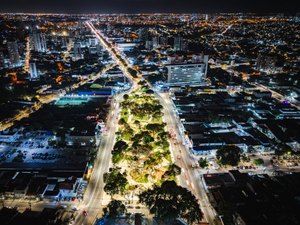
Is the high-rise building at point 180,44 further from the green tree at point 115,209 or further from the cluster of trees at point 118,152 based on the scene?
the green tree at point 115,209

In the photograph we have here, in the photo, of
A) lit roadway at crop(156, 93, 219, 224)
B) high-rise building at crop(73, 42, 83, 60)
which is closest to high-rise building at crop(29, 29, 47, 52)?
high-rise building at crop(73, 42, 83, 60)

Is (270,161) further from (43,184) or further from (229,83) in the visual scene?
(229,83)

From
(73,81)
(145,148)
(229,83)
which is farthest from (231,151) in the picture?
(73,81)

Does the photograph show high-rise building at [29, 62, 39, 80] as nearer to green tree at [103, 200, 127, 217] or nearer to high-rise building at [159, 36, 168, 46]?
green tree at [103, 200, 127, 217]

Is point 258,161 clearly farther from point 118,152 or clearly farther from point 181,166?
point 118,152

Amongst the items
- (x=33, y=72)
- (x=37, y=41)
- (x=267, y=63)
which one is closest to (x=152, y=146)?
(x=33, y=72)

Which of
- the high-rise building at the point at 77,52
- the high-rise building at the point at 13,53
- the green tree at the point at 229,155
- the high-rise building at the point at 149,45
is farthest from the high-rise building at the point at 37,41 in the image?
the green tree at the point at 229,155
